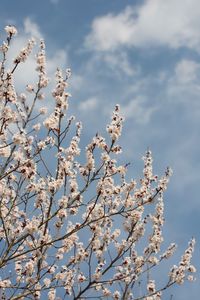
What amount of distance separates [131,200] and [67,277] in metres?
1.86

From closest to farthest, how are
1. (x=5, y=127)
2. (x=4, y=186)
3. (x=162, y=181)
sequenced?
(x=5, y=127) → (x=4, y=186) → (x=162, y=181)

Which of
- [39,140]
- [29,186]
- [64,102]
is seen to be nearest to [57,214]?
[29,186]

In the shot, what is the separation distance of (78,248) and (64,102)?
2.88 meters

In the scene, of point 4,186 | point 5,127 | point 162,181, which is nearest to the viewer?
point 5,127

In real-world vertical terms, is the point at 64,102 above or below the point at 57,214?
above

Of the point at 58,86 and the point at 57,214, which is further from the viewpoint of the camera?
the point at 58,86

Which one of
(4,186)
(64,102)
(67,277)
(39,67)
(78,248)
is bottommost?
(67,277)

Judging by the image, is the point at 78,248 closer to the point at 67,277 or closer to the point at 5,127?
the point at 67,277

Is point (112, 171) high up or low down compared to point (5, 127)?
down

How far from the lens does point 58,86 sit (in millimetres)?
10445

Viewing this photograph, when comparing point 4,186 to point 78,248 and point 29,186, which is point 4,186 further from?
point 78,248

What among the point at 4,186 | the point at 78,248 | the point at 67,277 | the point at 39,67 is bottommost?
the point at 67,277

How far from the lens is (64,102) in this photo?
10195mm

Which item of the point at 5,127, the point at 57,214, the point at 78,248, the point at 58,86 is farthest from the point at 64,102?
the point at 78,248
